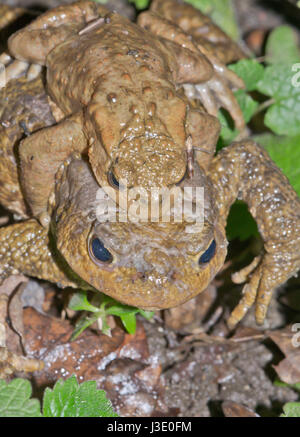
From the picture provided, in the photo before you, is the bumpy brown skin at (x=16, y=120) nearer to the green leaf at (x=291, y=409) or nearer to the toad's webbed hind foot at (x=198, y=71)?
the toad's webbed hind foot at (x=198, y=71)

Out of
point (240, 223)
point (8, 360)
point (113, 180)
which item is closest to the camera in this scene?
point (113, 180)


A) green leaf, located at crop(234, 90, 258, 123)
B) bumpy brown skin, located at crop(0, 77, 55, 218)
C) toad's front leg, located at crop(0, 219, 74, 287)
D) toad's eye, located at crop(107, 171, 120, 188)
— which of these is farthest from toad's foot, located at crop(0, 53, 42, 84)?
green leaf, located at crop(234, 90, 258, 123)

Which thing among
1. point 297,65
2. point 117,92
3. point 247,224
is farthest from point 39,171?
point 297,65

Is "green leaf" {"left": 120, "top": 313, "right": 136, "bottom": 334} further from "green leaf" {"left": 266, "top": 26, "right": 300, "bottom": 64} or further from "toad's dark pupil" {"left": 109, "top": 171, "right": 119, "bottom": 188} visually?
"green leaf" {"left": 266, "top": 26, "right": 300, "bottom": 64}

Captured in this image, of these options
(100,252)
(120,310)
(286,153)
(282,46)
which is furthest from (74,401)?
(282,46)

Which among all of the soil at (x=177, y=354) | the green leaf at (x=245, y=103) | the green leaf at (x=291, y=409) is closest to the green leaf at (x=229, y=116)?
the green leaf at (x=245, y=103)

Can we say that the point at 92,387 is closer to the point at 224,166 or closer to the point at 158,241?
the point at 158,241

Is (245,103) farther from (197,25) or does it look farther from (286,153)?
(197,25)
